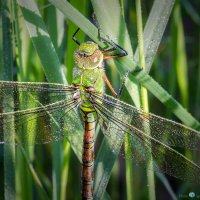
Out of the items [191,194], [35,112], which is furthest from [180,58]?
[35,112]

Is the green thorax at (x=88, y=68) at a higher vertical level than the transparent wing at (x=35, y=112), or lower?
higher

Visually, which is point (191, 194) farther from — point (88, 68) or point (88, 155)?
point (88, 68)

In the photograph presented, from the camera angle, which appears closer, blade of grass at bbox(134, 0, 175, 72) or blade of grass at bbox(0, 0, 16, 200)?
blade of grass at bbox(134, 0, 175, 72)

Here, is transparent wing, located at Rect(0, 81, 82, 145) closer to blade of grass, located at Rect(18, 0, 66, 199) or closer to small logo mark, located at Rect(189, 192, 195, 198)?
blade of grass, located at Rect(18, 0, 66, 199)

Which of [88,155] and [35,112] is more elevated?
[35,112]

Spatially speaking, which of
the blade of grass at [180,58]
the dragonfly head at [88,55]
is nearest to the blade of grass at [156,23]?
the dragonfly head at [88,55]

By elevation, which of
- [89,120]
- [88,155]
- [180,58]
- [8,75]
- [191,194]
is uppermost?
[180,58]

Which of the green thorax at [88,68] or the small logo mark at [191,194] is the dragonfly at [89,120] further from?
the small logo mark at [191,194]

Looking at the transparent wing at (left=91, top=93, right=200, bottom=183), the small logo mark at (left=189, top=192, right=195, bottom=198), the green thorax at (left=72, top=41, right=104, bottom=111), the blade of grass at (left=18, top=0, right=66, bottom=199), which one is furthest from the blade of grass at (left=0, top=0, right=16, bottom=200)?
the small logo mark at (left=189, top=192, right=195, bottom=198)
